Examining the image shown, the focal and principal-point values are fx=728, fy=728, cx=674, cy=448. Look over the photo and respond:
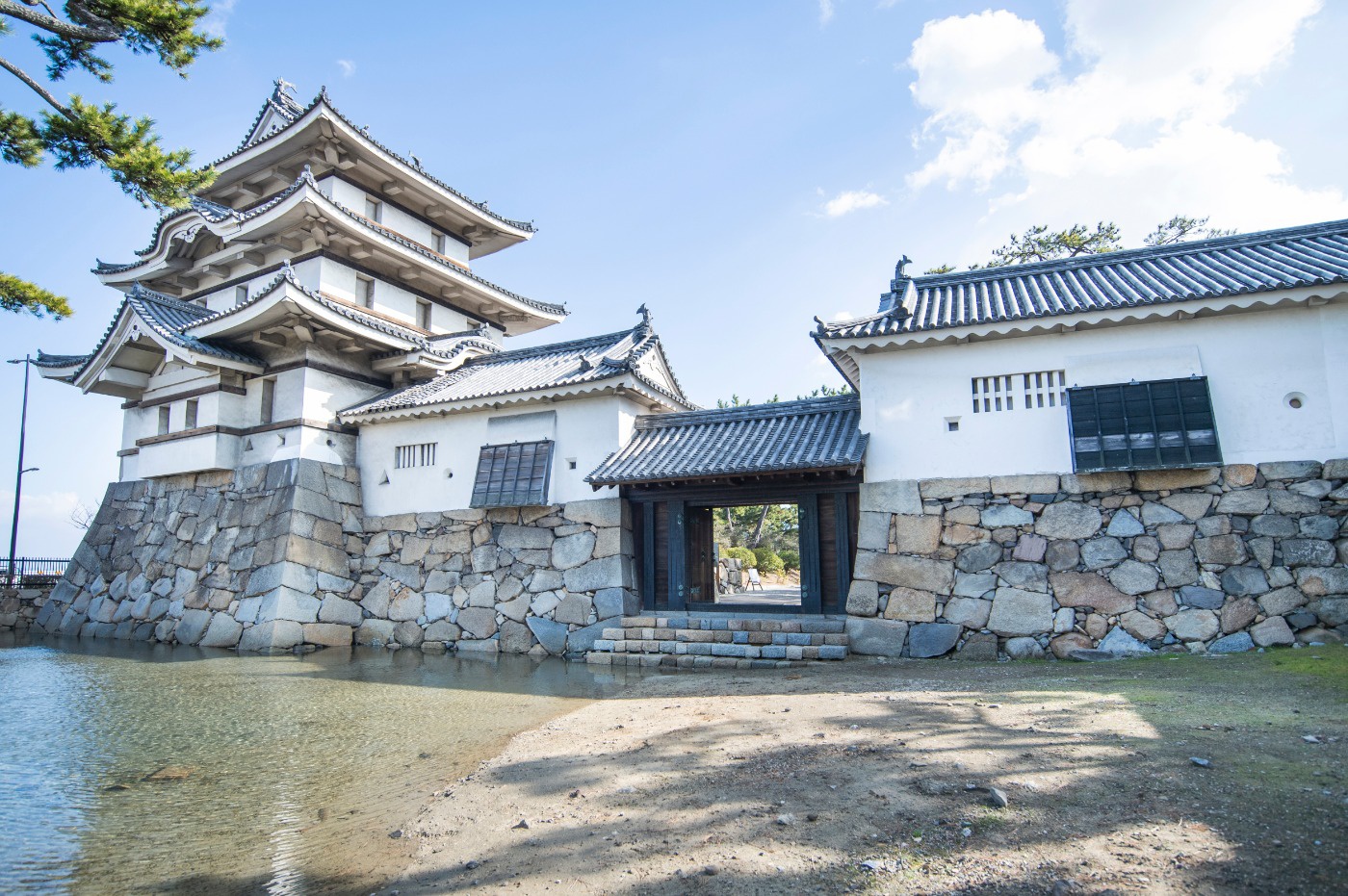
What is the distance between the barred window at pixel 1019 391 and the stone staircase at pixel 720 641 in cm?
375

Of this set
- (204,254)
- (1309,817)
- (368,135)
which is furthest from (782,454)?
(204,254)

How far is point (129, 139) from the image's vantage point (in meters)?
7.91

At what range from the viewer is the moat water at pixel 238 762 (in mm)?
3910

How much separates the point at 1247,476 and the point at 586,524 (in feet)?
30.7

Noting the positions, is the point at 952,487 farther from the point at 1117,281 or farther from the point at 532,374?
the point at 532,374

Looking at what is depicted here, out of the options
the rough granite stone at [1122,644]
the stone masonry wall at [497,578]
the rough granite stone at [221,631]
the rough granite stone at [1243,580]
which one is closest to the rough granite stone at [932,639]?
the rough granite stone at [1122,644]

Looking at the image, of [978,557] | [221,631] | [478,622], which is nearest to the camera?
→ [978,557]

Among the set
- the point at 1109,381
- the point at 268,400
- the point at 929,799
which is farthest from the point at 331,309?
the point at 929,799

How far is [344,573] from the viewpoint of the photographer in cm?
1442

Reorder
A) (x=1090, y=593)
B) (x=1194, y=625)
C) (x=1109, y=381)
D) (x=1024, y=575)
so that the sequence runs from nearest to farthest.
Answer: (x=1194, y=625) < (x=1090, y=593) < (x=1024, y=575) < (x=1109, y=381)

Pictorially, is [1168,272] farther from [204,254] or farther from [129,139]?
[204,254]

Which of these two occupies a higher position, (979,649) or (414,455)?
(414,455)

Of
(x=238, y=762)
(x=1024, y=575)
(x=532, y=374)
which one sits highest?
(x=532, y=374)

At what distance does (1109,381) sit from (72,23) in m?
12.8
